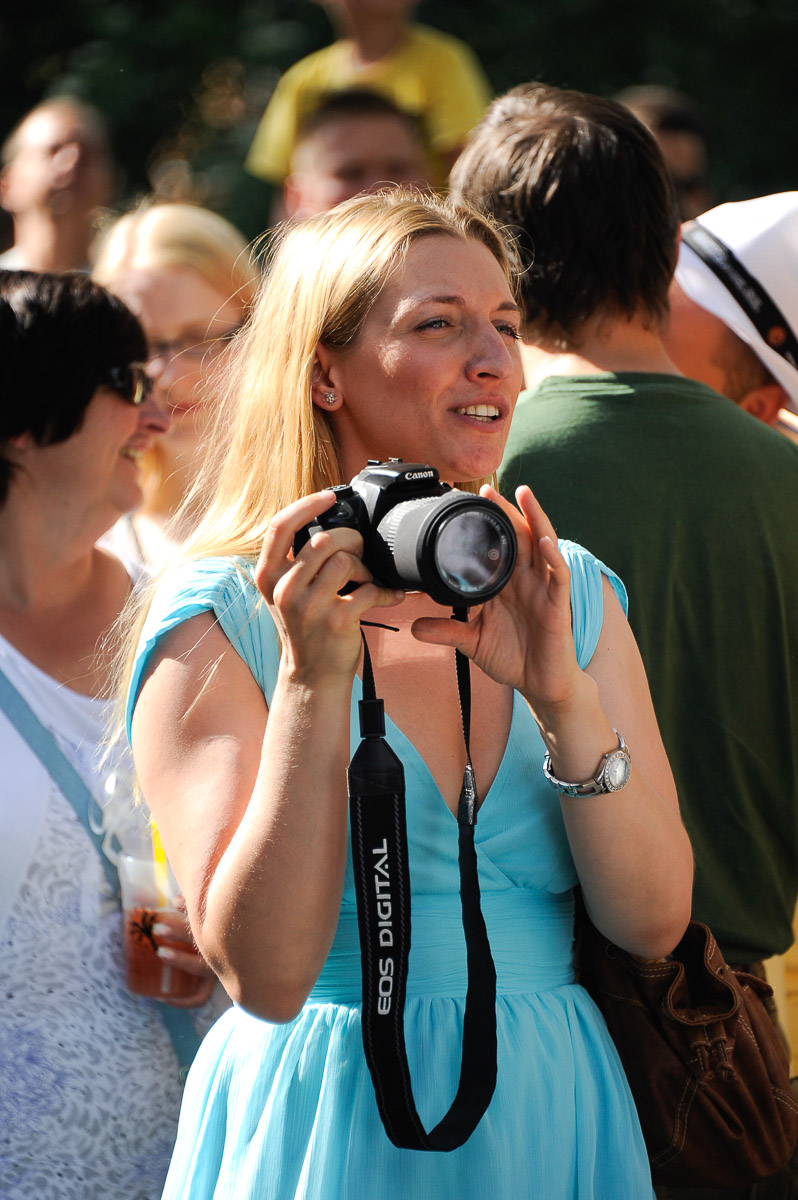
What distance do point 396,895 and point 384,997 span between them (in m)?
0.13

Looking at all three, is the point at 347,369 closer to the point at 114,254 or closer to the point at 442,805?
the point at 442,805

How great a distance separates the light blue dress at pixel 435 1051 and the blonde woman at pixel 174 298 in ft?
6.24

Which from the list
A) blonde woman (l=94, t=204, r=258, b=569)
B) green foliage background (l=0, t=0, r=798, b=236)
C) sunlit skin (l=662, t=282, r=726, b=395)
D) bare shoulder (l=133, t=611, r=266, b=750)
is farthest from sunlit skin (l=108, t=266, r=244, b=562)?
green foliage background (l=0, t=0, r=798, b=236)

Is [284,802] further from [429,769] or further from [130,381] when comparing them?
[130,381]

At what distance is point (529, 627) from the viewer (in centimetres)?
160

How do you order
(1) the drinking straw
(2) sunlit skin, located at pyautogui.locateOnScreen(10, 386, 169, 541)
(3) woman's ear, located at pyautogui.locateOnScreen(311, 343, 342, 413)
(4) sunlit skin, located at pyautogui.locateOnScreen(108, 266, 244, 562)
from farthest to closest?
(4) sunlit skin, located at pyautogui.locateOnScreen(108, 266, 244, 562)
(2) sunlit skin, located at pyautogui.locateOnScreen(10, 386, 169, 541)
(1) the drinking straw
(3) woman's ear, located at pyautogui.locateOnScreen(311, 343, 342, 413)

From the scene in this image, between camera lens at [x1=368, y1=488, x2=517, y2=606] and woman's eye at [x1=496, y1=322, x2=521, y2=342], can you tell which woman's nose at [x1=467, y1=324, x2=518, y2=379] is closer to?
woman's eye at [x1=496, y1=322, x2=521, y2=342]

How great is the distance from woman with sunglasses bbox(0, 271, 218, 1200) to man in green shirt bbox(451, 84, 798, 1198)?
3.00ft

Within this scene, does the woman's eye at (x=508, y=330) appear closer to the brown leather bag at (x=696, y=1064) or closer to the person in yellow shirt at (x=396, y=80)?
the brown leather bag at (x=696, y=1064)

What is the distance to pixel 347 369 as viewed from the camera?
6.09 feet

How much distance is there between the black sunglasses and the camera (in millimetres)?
2617

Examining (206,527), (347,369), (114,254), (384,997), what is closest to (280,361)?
(347,369)

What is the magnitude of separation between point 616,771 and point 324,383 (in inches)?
28.4

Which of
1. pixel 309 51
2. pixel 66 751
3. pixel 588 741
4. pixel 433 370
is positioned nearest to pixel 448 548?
pixel 588 741
